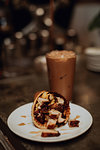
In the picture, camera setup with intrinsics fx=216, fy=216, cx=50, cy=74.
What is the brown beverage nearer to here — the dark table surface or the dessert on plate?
the dark table surface

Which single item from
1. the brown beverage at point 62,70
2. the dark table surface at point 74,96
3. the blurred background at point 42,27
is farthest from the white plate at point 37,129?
the blurred background at point 42,27

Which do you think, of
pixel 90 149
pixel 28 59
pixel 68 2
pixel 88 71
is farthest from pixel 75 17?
pixel 90 149

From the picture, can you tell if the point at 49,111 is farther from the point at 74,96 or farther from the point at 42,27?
the point at 42,27

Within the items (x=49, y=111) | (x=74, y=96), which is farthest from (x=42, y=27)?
(x=49, y=111)

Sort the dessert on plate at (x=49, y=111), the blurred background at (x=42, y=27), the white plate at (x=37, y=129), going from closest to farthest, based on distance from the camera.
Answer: the white plate at (x=37, y=129)
the dessert on plate at (x=49, y=111)
the blurred background at (x=42, y=27)

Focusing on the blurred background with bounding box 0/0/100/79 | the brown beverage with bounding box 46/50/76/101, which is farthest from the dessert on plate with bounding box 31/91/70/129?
the blurred background with bounding box 0/0/100/79

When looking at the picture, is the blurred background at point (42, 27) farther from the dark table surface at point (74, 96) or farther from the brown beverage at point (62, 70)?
the brown beverage at point (62, 70)

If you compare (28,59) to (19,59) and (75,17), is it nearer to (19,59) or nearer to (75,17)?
(19,59)
